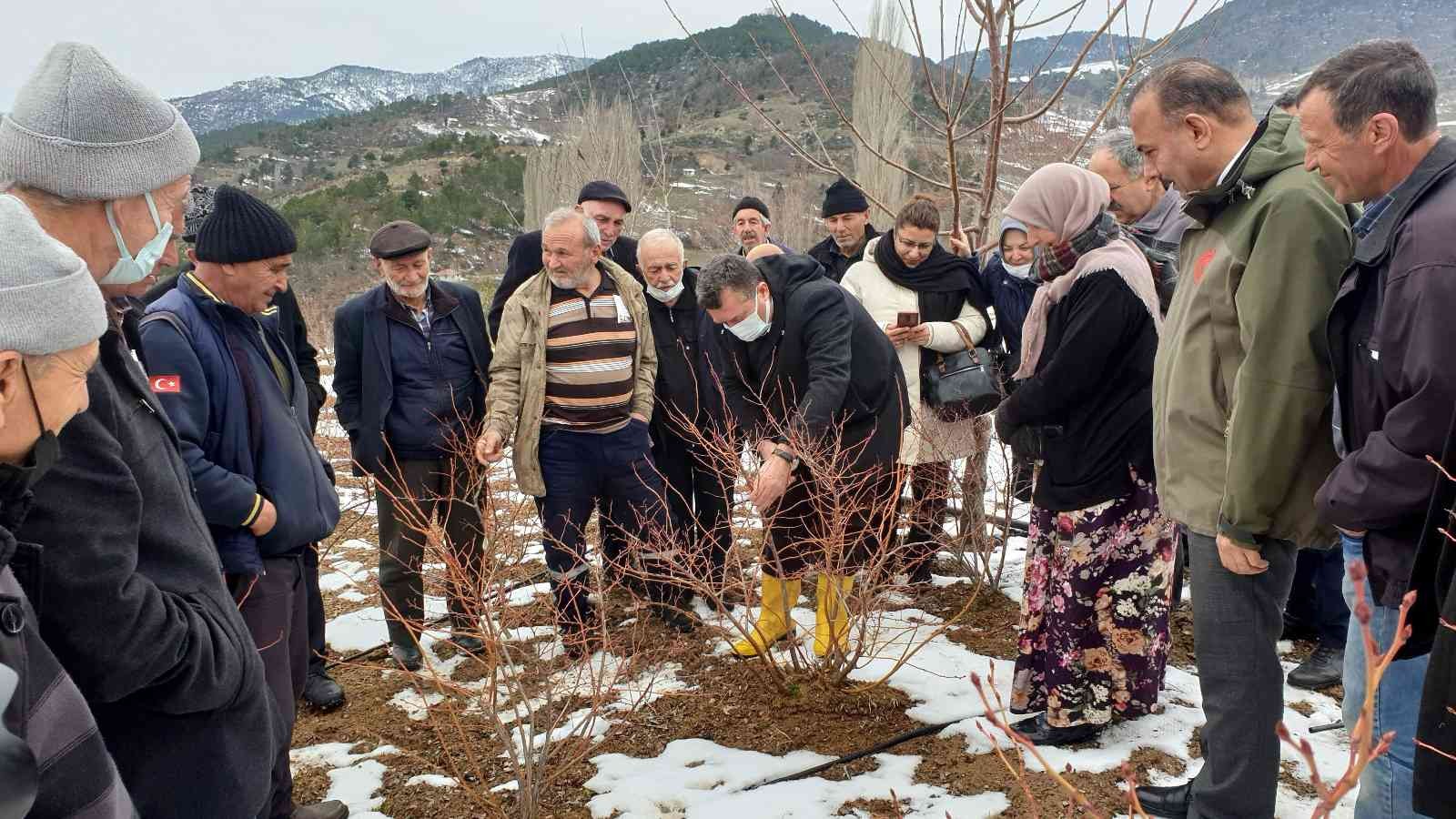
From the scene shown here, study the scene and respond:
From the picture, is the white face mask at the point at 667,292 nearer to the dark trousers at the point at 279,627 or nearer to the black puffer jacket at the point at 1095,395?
the black puffer jacket at the point at 1095,395

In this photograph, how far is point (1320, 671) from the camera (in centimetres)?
326

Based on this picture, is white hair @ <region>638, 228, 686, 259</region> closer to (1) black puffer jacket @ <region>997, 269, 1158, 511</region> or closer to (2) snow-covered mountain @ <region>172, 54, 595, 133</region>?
(1) black puffer jacket @ <region>997, 269, 1158, 511</region>

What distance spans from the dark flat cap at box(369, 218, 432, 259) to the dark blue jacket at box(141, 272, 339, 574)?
1079 mm

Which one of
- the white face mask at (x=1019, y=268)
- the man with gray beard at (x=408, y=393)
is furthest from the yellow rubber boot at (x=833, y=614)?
the white face mask at (x=1019, y=268)

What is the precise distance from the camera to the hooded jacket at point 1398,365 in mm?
1493

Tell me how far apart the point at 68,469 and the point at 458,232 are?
35120mm

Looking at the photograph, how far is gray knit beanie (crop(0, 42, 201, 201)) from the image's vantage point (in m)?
1.46

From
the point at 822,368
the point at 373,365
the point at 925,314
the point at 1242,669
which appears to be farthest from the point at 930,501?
the point at 373,365

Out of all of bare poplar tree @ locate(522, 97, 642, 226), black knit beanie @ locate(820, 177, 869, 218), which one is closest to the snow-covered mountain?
bare poplar tree @ locate(522, 97, 642, 226)

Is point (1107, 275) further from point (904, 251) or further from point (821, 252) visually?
point (821, 252)

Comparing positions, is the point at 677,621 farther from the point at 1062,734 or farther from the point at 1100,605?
the point at 1100,605

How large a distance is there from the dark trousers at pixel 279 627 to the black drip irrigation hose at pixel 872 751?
129 centimetres

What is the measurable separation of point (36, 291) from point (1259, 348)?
2078mm

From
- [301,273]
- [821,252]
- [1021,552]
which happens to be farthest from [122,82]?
[301,273]
